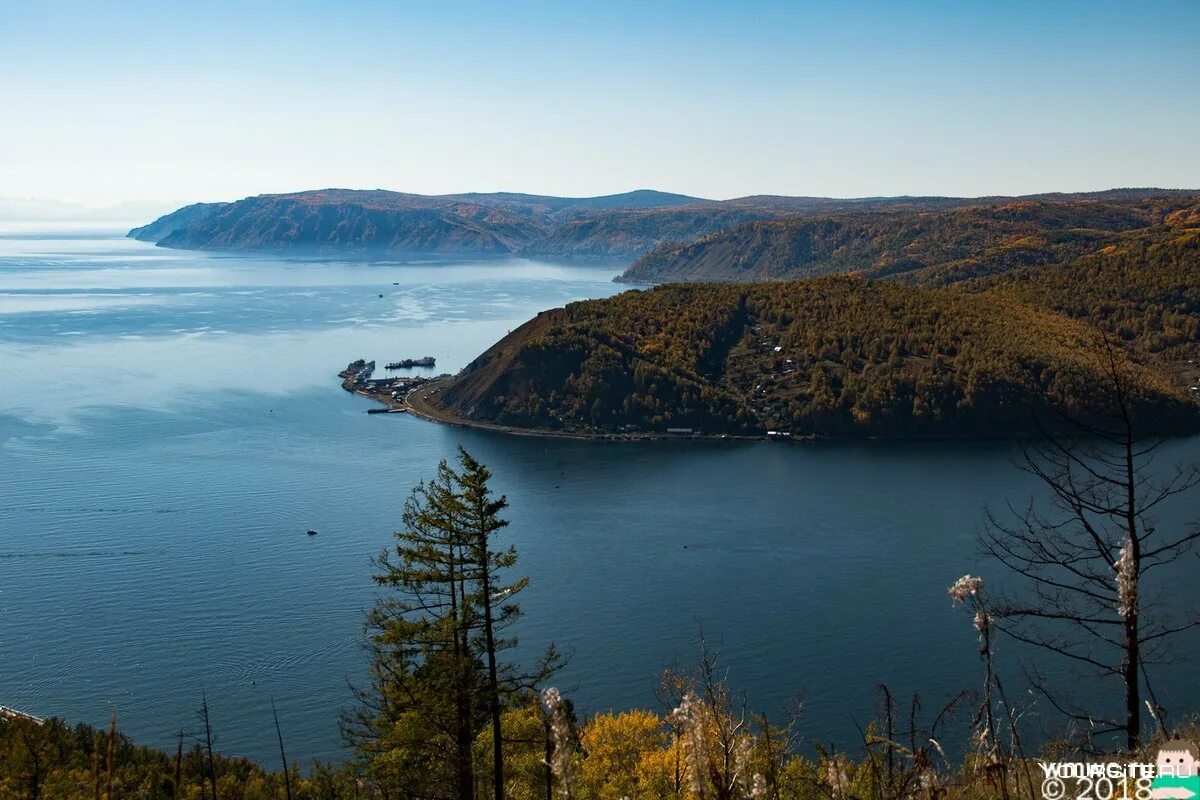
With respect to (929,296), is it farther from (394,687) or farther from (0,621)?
(394,687)

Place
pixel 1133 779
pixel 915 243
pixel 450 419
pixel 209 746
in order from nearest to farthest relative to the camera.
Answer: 1. pixel 1133 779
2. pixel 209 746
3. pixel 450 419
4. pixel 915 243

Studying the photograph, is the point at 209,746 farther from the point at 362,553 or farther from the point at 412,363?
the point at 412,363

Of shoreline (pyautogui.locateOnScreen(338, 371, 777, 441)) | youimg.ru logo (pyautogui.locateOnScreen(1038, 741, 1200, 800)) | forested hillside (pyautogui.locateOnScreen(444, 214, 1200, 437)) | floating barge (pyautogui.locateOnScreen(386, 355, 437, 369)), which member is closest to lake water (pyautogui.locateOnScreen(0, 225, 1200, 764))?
shoreline (pyautogui.locateOnScreen(338, 371, 777, 441))

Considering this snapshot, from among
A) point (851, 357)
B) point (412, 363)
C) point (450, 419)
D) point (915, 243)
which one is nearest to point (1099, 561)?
point (851, 357)

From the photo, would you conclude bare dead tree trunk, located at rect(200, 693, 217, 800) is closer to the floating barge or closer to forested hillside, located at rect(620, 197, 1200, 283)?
the floating barge

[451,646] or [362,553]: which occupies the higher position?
[451,646]
